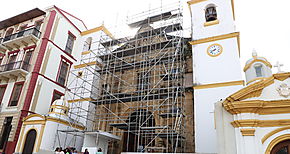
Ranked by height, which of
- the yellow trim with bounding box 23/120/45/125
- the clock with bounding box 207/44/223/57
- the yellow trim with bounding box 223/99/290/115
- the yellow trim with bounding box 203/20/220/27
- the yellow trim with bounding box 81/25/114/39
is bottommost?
the yellow trim with bounding box 23/120/45/125

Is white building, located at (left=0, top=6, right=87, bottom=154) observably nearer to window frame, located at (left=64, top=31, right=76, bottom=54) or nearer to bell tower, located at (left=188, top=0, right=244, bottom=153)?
window frame, located at (left=64, top=31, right=76, bottom=54)

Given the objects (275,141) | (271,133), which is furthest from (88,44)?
(275,141)

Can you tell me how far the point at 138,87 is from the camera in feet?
48.8

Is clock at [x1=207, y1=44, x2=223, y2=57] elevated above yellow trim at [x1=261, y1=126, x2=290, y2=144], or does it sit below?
above

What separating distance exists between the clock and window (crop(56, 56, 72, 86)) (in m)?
11.4

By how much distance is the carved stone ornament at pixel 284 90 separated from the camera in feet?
23.3

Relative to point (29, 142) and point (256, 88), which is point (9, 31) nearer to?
point (29, 142)

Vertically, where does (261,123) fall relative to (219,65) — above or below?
below

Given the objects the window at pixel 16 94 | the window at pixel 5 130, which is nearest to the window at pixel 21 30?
the window at pixel 16 94

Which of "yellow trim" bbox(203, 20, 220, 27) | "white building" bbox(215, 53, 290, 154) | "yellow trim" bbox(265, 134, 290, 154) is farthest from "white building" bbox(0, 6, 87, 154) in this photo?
"yellow trim" bbox(265, 134, 290, 154)

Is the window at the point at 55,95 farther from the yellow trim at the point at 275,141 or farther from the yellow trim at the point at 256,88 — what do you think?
the yellow trim at the point at 275,141

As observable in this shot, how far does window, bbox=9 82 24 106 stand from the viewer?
50.6 feet

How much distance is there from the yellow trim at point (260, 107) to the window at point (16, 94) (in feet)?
47.0

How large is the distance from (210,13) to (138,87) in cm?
670
